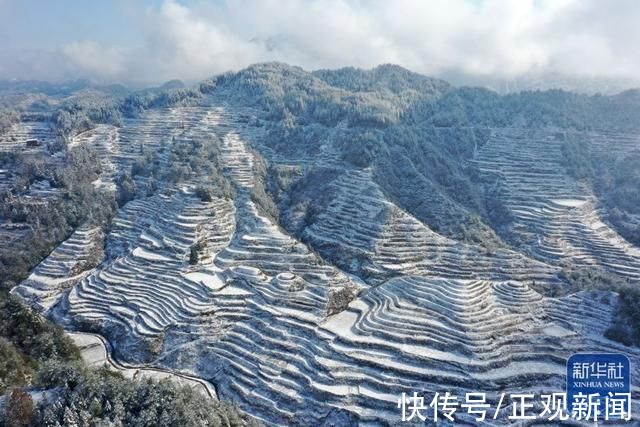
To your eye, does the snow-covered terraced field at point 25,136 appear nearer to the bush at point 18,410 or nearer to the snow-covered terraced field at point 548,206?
the bush at point 18,410

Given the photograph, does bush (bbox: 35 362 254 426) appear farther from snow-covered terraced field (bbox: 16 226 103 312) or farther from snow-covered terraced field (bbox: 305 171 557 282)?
snow-covered terraced field (bbox: 305 171 557 282)

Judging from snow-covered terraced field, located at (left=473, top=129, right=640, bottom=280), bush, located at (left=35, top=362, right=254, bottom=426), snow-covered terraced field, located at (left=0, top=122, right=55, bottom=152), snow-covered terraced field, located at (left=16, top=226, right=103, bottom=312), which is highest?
A: snow-covered terraced field, located at (left=0, top=122, right=55, bottom=152)

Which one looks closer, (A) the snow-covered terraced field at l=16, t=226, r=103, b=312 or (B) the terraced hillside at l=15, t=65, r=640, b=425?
(B) the terraced hillside at l=15, t=65, r=640, b=425

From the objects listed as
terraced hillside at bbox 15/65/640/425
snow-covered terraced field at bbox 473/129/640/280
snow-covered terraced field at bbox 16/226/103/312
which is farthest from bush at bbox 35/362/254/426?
snow-covered terraced field at bbox 473/129/640/280

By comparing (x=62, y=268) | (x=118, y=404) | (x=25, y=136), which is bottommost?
(x=118, y=404)

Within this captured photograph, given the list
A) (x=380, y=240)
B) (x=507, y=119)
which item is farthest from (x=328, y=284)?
(x=507, y=119)

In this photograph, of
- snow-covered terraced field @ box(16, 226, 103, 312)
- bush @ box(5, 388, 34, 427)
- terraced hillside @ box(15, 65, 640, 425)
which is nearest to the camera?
bush @ box(5, 388, 34, 427)

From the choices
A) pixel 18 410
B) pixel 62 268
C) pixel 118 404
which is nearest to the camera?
pixel 18 410

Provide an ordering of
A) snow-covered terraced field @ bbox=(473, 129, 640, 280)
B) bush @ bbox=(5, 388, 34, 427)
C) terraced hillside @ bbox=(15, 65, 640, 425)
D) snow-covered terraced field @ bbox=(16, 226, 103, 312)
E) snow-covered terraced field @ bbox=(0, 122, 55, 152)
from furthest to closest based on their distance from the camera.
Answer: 1. snow-covered terraced field @ bbox=(0, 122, 55, 152)
2. snow-covered terraced field @ bbox=(473, 129, 640, 280)
3. snow-covered terraced field @ bbox=(16, 226, 103, 312)
4. terraced hillside @ bbox=(15, 65, 640, 425)
5. bush @ bbox=(5, 388, 34, 427)

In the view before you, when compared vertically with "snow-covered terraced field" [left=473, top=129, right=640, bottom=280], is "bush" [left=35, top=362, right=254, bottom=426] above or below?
below

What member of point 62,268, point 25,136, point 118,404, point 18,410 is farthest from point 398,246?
point 25,136

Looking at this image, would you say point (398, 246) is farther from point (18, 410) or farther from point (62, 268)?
point (62, 268)
